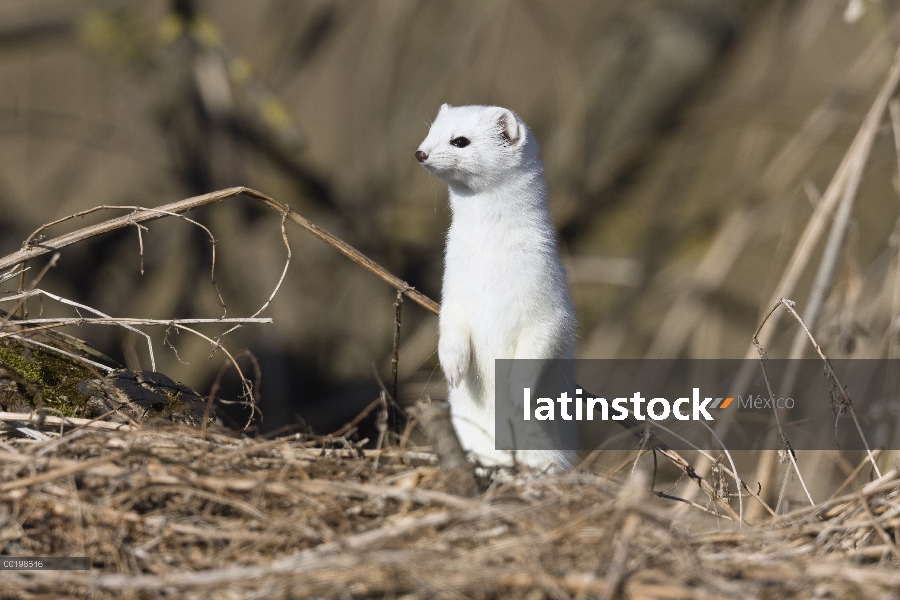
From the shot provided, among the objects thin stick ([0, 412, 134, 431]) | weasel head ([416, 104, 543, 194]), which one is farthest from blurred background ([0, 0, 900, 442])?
thin stick ([0, 412, 134, 431])

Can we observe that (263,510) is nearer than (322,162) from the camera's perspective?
Yes

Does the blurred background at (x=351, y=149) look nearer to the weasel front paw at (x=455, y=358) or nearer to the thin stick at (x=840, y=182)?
the thin stick at (x=840, y=182)

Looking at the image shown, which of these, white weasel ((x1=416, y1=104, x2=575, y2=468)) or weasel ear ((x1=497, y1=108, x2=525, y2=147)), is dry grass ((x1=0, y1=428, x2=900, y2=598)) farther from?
weasel ear ((x1=497, y1=108, x2=525, y2=147))

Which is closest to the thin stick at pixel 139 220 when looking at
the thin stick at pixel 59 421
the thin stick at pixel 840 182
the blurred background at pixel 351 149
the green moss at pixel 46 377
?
the green moss at pixel 46 377

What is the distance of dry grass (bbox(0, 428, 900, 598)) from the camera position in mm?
1286

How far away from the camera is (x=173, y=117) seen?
5.67 metres


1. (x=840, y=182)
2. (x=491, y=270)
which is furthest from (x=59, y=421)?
(x=840, y=182)

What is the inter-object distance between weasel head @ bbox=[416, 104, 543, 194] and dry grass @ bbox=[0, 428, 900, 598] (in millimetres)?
988

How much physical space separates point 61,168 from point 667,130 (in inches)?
151

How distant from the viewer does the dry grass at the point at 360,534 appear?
4.22 ft

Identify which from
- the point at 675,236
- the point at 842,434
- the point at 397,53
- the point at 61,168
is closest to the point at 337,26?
the point at 397,53

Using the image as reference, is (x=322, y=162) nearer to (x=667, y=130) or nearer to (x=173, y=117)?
(x=173, y=117)

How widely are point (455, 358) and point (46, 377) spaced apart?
1009mm

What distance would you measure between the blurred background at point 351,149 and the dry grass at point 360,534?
336 cm
